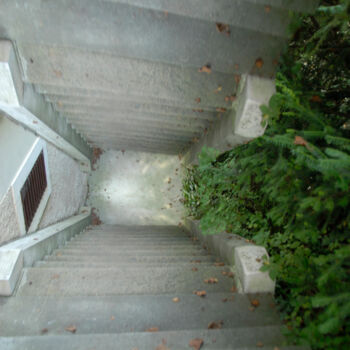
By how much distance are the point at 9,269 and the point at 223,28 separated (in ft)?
9.32

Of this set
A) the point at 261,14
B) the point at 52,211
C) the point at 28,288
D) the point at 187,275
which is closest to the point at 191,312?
the point at 187,275

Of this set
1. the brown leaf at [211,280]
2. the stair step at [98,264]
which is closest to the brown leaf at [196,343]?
the brown leaf at [211,280]

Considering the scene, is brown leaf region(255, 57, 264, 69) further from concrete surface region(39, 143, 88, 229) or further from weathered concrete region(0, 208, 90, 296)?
concrete surface region(39, 143, 88, 229)

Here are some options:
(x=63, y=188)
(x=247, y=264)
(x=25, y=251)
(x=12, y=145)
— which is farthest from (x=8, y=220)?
(x=247, y=264)

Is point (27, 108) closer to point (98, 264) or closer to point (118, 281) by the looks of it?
point (98, 264)

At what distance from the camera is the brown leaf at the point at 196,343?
187cm

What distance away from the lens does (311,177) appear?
86.7 inches

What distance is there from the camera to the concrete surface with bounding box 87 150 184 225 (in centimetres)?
639

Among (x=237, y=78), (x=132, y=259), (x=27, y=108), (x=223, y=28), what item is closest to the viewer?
(x=223, y=28)

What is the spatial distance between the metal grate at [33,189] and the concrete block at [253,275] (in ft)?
10.1

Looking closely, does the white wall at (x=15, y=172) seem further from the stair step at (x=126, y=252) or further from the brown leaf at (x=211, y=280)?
the brown leaf at (x=211, y=280)

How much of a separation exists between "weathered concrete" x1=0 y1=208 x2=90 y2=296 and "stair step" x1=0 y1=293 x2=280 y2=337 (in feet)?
0.61

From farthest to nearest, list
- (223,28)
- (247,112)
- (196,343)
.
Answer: (247,112)
(223,28)
(196,343)

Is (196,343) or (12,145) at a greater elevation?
(12,145)
